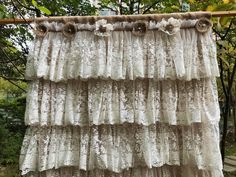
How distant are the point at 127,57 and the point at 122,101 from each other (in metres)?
0.22

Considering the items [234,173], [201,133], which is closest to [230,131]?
[234,173]

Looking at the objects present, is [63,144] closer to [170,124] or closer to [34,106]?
[34,106]

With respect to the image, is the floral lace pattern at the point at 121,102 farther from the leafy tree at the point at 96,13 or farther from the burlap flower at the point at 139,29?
the leafy tree at the point at 96,13

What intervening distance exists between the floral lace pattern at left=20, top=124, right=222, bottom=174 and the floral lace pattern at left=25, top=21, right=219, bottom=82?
0.27 metres

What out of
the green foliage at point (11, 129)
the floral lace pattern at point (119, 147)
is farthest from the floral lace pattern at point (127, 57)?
the green foliage at point (11, 129)

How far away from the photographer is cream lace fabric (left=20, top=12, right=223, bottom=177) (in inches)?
61.9

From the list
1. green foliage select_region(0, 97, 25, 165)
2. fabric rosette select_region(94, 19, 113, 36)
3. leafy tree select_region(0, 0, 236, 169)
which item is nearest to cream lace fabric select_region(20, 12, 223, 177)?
fabric rosette select_region(94, 19, 113, 36)

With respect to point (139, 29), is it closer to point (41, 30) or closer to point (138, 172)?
point (41, 30)

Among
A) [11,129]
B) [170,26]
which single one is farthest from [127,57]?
[11,129]

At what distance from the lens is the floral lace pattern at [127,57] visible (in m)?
1.57

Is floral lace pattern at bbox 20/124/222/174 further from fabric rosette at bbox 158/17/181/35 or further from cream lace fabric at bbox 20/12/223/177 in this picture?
fabric rosette at bbox 158/17/181/35

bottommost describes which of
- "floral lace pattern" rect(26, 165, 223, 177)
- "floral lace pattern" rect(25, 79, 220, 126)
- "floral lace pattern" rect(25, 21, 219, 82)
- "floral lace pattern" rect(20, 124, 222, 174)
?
"floral lace pattern" rect(26, 165, 223, 177)

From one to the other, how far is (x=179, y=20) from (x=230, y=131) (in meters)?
5.28

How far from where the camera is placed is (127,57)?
159 centimetres
